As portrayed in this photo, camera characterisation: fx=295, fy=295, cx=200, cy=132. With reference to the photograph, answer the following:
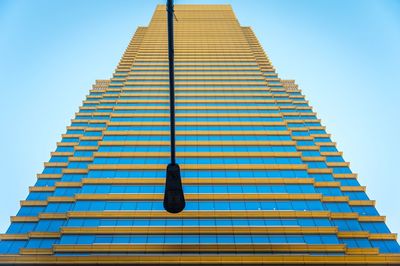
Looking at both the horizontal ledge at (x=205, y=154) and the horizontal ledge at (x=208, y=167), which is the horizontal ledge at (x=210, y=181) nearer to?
the horizontal ledge at (x=208, y=167)

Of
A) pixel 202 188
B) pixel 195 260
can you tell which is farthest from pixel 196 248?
pixel 202 188

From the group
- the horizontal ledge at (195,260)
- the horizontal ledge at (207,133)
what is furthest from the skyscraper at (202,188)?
the horizontal ledge at (207,133)

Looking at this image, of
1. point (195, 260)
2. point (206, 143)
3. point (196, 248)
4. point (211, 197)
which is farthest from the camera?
point (206, 143)

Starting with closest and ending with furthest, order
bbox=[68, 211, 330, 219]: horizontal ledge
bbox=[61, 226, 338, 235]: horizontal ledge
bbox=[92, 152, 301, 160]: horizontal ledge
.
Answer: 1. bbox=[61, 226, 338, 235]: horizontal ledge
2. bbox=[68, 211, 330, 219]: horizontal ledge
3. bbox=[92, 152, 301, 160]: horizontal ledge

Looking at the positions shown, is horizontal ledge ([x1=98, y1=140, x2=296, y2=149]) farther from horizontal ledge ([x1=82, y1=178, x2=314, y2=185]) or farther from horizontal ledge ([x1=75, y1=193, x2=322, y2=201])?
horizontal ledge ([x1=75, y1=193, x2=322, y2=201])

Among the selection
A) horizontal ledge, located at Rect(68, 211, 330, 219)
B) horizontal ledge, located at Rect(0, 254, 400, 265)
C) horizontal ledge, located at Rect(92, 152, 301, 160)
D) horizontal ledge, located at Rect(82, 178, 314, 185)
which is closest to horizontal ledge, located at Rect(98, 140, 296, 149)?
horizontal ledge, located at Rect(92, 152, 301, 160)

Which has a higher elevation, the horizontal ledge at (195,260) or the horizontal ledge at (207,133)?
the horizontal ledge at (207,133)

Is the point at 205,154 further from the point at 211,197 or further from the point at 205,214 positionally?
the point at 205,214

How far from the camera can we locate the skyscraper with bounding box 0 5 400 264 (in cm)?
3775

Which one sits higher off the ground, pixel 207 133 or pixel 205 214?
pixel 207 133

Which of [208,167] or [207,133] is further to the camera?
[207,133]

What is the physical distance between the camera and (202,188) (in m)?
45.8

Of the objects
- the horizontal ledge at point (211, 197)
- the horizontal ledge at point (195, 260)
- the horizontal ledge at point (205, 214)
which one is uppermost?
the horizontal ledge at point (211, 197)

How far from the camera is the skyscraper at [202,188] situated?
124ft
